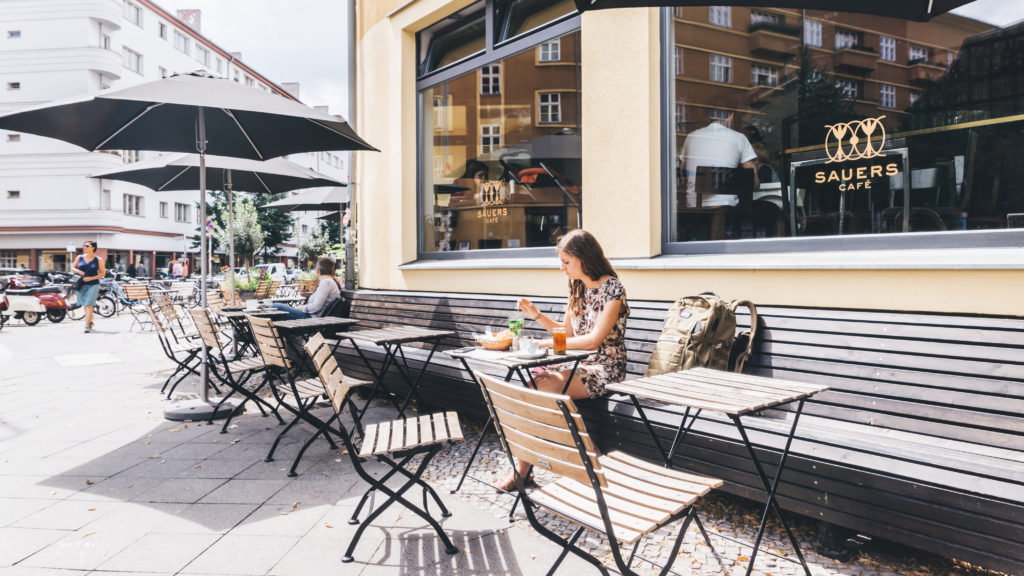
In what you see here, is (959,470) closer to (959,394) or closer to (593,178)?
(959,394)

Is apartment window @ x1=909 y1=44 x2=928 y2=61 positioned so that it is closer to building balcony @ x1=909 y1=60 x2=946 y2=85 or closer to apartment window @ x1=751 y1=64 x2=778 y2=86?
building balcony @ x1=909 y1=60 x2=946 y2=85

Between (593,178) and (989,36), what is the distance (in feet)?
9.29

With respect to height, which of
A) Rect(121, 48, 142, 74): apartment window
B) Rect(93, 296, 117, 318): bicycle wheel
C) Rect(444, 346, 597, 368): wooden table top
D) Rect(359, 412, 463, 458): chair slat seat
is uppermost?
Rect(121, 48, 142, 74): apartment window

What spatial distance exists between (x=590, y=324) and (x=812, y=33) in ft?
9.94

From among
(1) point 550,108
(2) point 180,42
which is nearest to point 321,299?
(1) point 550,108

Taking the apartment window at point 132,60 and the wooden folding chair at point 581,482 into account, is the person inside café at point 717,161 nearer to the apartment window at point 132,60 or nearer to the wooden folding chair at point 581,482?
the wooden folding chair at point 581,482

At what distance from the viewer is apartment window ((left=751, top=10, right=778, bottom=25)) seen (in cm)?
501

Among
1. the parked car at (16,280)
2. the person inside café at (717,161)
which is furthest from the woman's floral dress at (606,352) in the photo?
the parked car at (16,280)

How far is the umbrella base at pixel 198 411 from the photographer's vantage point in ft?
18.4

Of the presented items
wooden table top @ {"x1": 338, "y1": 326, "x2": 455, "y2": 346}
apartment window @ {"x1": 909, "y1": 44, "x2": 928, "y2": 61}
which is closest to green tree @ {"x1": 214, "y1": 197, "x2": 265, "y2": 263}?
wooden table top @ {"x1": 338, "y1": 326, "x2": 455, "y2": 346}

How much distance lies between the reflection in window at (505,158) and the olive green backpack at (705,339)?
2.19 meters

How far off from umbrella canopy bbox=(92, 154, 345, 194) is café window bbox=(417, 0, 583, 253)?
7.16ft

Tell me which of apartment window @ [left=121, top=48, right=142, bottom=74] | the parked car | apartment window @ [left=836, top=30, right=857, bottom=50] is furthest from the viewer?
apartment window @ [left=121, top=48, right=142, bottom=74]

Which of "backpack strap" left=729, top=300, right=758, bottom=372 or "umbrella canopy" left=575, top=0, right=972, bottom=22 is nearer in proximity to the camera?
"umbrella canopy" left=575, top=0, right=972, bottom=22
